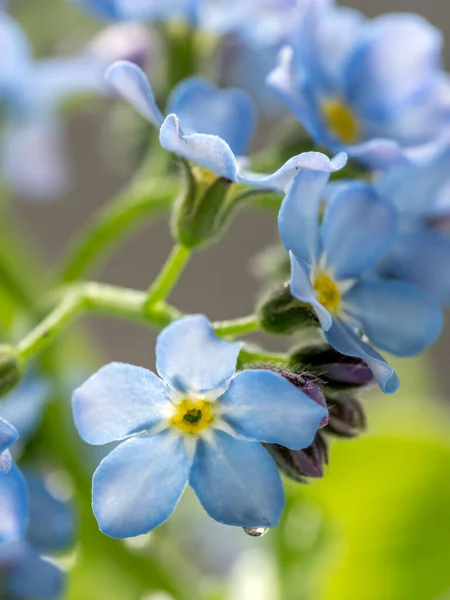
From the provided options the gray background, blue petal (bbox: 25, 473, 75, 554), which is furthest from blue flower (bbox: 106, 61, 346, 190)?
the gray background

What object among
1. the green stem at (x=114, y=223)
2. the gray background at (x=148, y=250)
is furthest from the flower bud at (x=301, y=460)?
the gray background at (x=148, y=250)

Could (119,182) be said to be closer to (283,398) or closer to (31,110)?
(31,110)

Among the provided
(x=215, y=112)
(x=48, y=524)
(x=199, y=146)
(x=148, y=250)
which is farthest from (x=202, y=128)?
(x=148, y=250)

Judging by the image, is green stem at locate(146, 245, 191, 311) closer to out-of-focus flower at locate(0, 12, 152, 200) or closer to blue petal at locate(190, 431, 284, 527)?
blue petal at locate(190, 431, 284, 527)

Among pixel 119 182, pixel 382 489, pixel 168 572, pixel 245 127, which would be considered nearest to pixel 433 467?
pixel 382 489

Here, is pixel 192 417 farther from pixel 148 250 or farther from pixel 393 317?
pixel 148 250

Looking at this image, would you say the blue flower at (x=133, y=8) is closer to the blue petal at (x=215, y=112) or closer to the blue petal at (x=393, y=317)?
the blue petal at (x=215, y=112)
